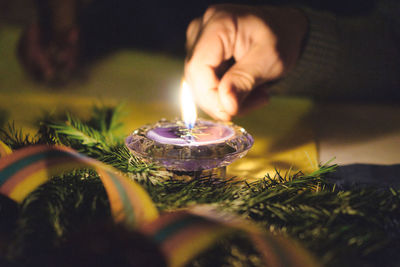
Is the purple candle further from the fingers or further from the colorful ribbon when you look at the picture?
the fingers

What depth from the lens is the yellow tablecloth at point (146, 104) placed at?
0.65m

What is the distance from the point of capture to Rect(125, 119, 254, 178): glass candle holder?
0.43 meters

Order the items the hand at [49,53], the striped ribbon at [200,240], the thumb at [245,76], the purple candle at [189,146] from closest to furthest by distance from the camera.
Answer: the striped ribbon at [200,240] → the purple candle at [189,146] → the thumb at [245,76] → the hand at [49,53]

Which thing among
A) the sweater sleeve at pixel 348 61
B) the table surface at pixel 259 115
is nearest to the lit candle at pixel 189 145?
the table surface at pixel 259 115

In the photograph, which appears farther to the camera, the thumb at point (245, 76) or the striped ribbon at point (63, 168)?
the thumb at point (245, 76)

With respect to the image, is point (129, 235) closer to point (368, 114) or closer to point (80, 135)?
point (80, 135)

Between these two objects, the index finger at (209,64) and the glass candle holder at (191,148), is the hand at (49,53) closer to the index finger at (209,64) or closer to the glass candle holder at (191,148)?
the index finger at (209,64)

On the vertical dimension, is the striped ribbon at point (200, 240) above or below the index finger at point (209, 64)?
below

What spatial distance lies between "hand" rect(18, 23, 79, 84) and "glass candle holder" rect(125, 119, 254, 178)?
807 millimetres

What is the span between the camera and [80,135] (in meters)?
0.55

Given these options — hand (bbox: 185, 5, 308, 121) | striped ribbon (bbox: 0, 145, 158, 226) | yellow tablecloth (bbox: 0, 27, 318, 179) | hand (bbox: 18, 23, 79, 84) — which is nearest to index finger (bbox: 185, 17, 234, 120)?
hand (bbox: 185, 5, 308, 121)

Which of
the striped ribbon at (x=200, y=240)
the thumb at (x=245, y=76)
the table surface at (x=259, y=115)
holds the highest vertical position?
the thumb at (x=245, y=76)

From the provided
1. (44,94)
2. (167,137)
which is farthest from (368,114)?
(44,94)

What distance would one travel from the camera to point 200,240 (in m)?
0.28
